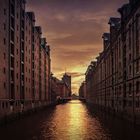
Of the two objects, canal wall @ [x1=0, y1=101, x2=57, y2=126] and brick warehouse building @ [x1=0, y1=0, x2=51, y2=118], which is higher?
brick warehouse building @ [x1=0, y1=0, x2=51, y2=118]

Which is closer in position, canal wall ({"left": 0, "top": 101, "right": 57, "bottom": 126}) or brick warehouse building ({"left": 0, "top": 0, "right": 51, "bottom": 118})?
canal wall ({"left": 0, "top": 101, "right": 57, "bottom": 126})

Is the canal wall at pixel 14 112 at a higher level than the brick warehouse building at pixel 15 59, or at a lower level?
lower

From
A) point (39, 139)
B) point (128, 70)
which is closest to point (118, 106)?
point (128, 70)

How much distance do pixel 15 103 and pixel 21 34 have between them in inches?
632

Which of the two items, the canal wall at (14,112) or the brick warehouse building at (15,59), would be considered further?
the brick warehouse building at (15,59)

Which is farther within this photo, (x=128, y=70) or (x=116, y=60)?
(x=116, y=60)

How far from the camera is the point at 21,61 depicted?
68688mm

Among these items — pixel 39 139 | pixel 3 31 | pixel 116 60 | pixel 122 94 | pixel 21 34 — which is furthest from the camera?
pixel 21 34

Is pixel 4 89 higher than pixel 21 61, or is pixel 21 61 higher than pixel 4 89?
pixel 21 61

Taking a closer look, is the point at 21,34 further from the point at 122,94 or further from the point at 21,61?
the point at 122,94

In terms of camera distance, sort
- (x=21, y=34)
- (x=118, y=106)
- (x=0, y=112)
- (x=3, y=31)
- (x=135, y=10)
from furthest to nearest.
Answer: (x=21, y=34), (x=118, y=106), (x=3, y=31), (x=0, y=112), (x=135, y=10)

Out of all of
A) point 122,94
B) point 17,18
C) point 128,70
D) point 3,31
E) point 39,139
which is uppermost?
point 17,18

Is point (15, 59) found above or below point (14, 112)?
above

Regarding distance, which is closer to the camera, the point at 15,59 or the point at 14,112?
the point at 14,112
